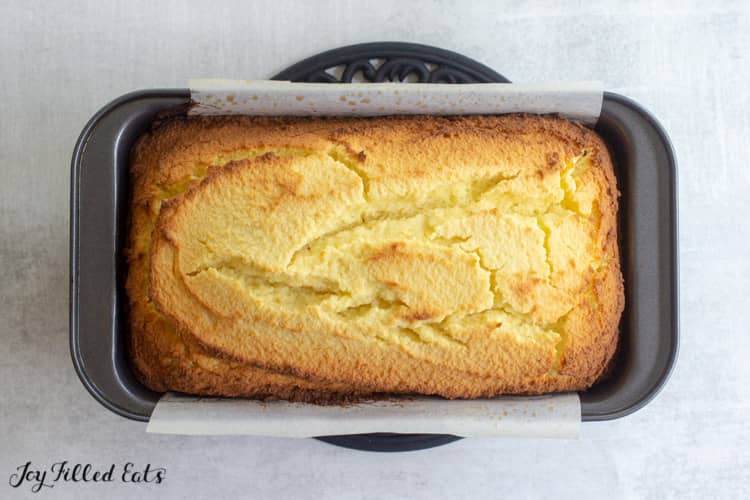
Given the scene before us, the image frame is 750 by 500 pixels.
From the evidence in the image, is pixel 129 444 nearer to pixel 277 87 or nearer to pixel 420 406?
pixel 420 406

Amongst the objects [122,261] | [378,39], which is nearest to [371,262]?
[122,261]

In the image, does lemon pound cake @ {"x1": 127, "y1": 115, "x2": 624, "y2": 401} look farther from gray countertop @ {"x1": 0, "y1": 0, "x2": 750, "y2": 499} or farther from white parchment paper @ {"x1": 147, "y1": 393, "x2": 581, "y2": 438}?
gray countertop @ {"x1": 0, "y1": 0, "x2": 750, "y2": 499}

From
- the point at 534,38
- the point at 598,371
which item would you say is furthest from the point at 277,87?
the point at 598,371

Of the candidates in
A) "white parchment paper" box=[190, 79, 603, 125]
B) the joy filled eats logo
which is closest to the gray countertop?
the joy filled eats logo

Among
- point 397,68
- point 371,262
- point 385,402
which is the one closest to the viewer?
point 371,262

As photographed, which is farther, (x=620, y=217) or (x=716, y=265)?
(x=716, y=265)

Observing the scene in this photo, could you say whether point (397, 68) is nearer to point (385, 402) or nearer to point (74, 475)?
point (385, 402)
